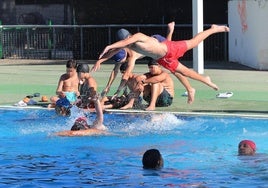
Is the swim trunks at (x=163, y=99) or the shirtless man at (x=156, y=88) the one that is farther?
the swim trunks at (x=163, y=99)

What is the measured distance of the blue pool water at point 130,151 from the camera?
336 inches

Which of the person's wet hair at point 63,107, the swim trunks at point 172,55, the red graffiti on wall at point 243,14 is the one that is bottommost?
the person's wet hair at point 63,107

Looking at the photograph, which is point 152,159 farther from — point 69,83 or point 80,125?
point 69,83

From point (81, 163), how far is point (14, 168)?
0.91m

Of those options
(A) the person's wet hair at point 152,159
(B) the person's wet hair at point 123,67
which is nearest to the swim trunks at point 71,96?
(B) the person's wet hair at point 123,67

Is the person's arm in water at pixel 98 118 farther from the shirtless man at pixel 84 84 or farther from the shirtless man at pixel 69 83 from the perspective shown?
the shirtless man at pixel 69 83

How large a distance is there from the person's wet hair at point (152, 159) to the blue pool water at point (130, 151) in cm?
8

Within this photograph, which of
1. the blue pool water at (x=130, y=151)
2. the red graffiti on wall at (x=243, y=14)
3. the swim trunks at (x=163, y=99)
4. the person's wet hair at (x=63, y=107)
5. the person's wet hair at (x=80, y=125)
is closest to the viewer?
the blue pool water at (x=130, y=151)

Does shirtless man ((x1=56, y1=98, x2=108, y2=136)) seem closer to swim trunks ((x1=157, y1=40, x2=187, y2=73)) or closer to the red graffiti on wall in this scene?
swim trunks ((x1=157, y1=40, x2=187, y2=73))

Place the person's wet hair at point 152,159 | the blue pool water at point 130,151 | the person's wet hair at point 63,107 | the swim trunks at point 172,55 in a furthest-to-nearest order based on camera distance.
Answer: the person's wet hair at point 63,107 → the swim trunks at point 172,55 → the person's wet hair at point 152,159 → the blue pool water at point 130,151

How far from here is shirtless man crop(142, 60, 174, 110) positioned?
13.8 metres

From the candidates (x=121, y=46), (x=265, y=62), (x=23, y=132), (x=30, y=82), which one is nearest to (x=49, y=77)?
(x=30, y=82)

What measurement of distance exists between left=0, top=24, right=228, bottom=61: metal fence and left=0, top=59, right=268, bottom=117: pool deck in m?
1.20

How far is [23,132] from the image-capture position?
12.1 m
